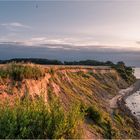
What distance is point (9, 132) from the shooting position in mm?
12328

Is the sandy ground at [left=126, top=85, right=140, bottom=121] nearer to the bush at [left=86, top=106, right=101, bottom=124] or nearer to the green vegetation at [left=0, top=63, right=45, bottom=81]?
the bush at [left=86, top=106, right=101, bottom=124]

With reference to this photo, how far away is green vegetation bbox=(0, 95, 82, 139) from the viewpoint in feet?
40.9

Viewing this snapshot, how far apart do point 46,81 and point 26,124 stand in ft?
87.7

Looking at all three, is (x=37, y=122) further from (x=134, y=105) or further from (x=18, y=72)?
(x=134, y=105)

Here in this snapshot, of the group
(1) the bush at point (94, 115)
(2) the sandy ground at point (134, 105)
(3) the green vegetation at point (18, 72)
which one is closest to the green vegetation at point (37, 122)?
(3) the green vegetation at point (18, 72)

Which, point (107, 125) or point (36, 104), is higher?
point (36, 104)

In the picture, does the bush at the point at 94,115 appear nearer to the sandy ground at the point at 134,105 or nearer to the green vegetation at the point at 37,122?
the sandy ground at the point at 134,105

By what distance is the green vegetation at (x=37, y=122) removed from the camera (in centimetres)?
1245

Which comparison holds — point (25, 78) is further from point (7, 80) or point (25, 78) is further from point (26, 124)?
point (26, 124)

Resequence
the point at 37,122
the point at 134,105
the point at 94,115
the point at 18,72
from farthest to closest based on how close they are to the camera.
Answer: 1. the point at 134,105
2. the point at 94,115
3. the point at 18,72
4. the point at 37,122

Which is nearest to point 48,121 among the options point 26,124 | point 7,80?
point 26,124

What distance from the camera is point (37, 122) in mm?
12969

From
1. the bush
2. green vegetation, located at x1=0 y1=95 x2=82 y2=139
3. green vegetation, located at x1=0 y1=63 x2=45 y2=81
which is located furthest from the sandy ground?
green vegetation, located at x1=0 y1=95 x2=82 y2=139

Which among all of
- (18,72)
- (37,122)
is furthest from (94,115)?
(37,122)
